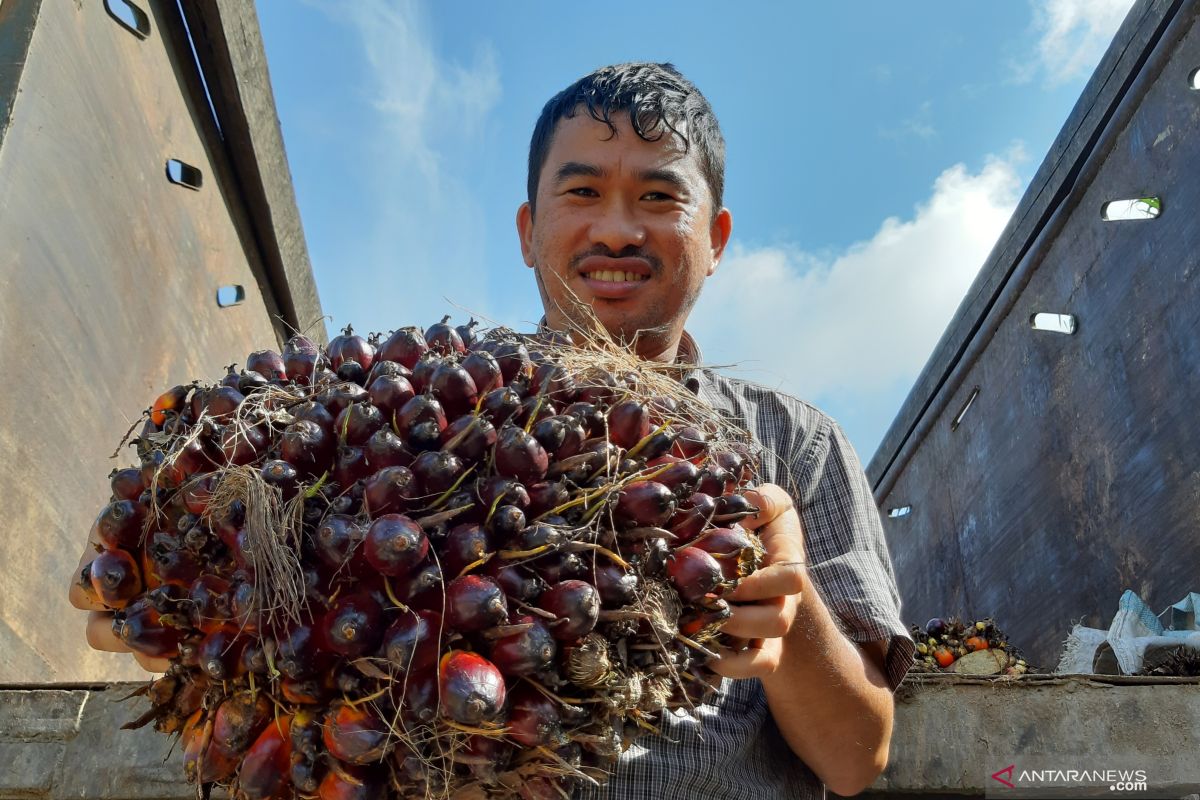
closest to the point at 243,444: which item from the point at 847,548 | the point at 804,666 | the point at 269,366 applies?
the point at 269,366

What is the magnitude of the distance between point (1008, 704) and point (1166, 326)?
11.8 feet

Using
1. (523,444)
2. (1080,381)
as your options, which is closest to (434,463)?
(523,444)

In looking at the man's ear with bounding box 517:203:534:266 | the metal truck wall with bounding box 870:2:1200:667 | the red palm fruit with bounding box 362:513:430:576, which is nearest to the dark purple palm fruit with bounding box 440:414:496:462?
the red palm fruit with bounding box 362:513:430:576

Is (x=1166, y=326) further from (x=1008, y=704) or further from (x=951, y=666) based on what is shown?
(x=1008, y=704)

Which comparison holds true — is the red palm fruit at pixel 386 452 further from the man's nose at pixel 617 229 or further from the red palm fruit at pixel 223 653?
the man's nose at pixel 617 229

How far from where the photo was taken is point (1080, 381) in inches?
272

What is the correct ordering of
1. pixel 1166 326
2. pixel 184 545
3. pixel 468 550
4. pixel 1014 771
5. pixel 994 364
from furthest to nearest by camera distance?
pixel 994 364
pixel 1166 326
pixel 1014 771
pixel 184 545
pixel 468 550

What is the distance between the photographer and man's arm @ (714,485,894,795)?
1226mm

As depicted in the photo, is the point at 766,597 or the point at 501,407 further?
the point at 766,597

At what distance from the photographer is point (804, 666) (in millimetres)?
1508

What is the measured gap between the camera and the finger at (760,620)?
1.20 m

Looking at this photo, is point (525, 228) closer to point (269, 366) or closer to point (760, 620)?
point (269, 366)

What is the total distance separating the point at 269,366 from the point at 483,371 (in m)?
0.35

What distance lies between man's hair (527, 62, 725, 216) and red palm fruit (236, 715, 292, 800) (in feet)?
4.59
